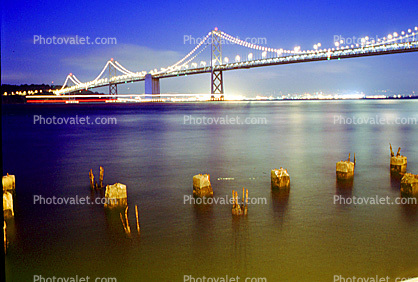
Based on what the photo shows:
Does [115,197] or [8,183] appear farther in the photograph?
[8,183]

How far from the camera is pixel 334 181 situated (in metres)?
6.48

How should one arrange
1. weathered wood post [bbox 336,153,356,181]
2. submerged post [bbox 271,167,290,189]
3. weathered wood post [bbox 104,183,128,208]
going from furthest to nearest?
1. weathered wood post [bbox 336,153,356,181]
2. submerged post [bbox 271,167,290,189]
3. weathered wood post [bbox 104,183,128,208]

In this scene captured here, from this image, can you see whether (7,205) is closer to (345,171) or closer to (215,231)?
(215,231)

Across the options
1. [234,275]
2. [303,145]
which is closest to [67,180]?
[234,275]

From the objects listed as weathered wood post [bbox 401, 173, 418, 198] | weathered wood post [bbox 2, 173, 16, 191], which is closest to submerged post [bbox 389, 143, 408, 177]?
weathered wood post [bbox 401, 173, 418, 198]

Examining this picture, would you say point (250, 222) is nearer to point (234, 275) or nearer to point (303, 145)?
point (234, 275)

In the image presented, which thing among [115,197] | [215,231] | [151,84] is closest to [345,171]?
[215,231]

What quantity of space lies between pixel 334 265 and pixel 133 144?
9.82 meters

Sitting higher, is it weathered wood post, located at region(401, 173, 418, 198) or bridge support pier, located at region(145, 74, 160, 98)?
bridge support pier, located at region(145, 74, 160, 98)

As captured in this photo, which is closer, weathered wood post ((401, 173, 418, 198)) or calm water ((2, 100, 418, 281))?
calm water ((2, 100, 418, 281))

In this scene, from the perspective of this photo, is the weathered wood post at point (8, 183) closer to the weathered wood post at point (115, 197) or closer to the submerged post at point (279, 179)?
the weathered wood post at point (115, 197)

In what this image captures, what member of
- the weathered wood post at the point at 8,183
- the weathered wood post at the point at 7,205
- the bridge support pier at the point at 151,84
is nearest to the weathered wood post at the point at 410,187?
the weathered wood post at the point at 7,205

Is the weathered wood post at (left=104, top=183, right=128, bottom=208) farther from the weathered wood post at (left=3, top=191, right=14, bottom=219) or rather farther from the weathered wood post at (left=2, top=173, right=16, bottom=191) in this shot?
the weathered wood post at (left=2, top=173, right=16, bottom=191)

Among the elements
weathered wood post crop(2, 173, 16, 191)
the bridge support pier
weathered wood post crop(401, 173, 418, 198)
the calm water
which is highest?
the bridge support pier
